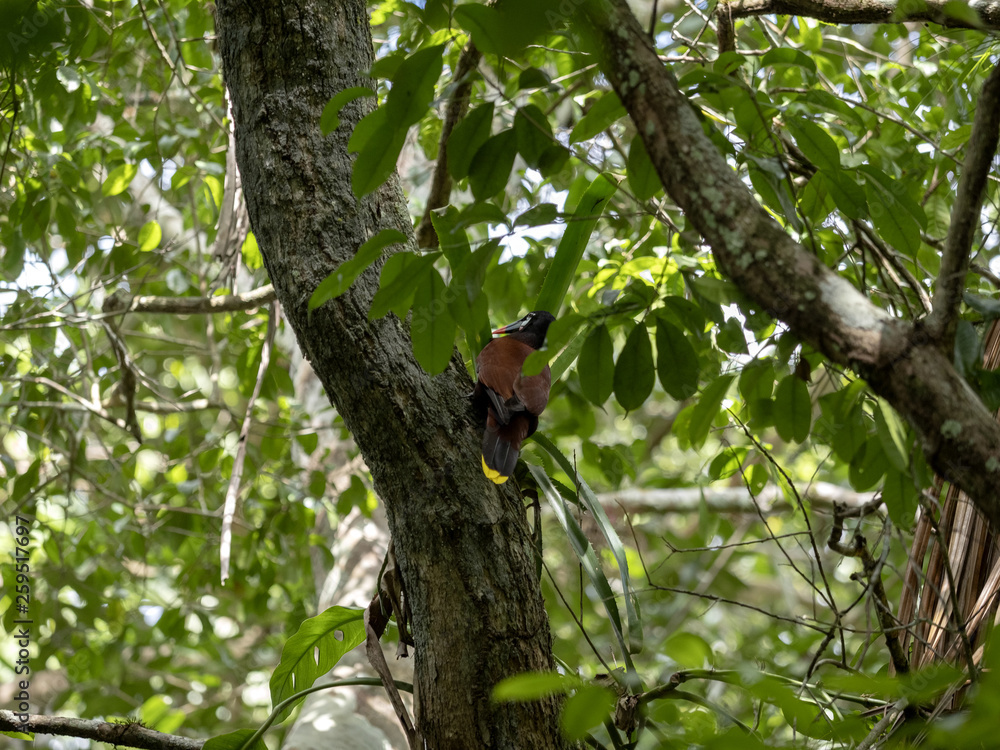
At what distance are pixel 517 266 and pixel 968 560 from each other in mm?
1825

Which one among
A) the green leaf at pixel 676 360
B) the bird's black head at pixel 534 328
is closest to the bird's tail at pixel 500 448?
the green leaf at pixel 676 360

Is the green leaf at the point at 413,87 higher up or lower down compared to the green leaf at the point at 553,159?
higher up

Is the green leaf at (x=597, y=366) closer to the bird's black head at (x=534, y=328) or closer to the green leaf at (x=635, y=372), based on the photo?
the green leaf at (x=635, y=372)

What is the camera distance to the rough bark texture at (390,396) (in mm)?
1164

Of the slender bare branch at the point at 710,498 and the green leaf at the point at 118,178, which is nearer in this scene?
the green leaf at the point at 118,178

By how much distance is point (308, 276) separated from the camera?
130cm

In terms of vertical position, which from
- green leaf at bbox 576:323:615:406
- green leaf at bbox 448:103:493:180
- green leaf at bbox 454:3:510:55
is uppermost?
green leaf at bbox 454:3:510:55

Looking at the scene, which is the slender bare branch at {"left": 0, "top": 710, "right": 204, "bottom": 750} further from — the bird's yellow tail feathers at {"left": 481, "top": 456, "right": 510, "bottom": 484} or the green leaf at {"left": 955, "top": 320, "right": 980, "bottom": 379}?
the green leaf at {"left": 955, "top": 320, "right": 980, "bottom": 379}

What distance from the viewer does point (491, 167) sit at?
108 cm

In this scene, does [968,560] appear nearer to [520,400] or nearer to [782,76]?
[520,400]

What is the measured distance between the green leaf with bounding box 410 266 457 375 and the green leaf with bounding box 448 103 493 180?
0.15m

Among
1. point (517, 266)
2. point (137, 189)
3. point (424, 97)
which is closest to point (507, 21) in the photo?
point (424, 97)

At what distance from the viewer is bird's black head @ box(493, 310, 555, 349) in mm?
1869

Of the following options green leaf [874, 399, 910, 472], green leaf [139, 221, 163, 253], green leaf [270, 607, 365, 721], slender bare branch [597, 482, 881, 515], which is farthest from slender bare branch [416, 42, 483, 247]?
slender bare branch [597, 482, 881, 515]
